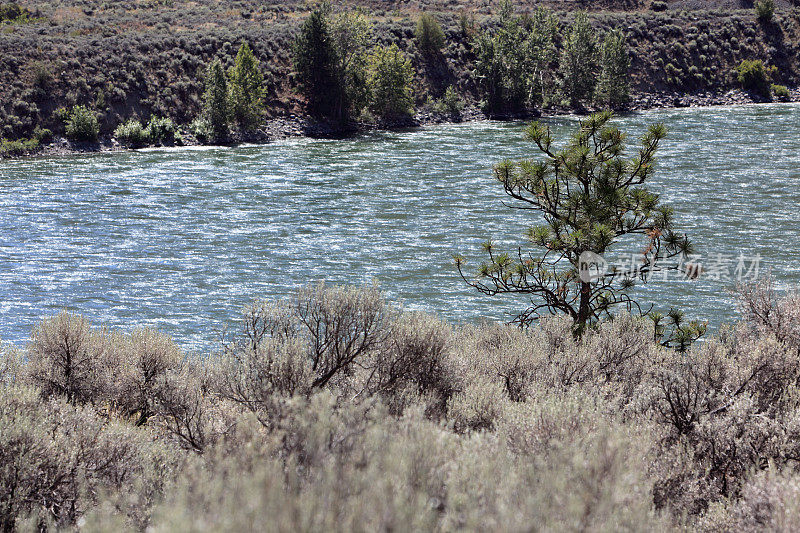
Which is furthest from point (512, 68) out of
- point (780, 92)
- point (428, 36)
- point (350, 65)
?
point (780, 92)

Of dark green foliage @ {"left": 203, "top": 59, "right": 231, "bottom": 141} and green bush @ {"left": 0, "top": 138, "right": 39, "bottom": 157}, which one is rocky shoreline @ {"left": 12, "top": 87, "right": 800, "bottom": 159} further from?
dark green foliage @ {"left": 203, "top": 59, "right": 231, "bottom": 141}

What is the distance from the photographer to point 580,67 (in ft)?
208

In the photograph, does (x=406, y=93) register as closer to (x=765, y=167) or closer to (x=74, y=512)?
(x=765, y=167)

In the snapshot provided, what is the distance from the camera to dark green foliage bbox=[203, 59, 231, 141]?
4641 cm

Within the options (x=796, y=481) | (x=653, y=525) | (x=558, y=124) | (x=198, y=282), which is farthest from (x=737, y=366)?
(x=558, y=124)

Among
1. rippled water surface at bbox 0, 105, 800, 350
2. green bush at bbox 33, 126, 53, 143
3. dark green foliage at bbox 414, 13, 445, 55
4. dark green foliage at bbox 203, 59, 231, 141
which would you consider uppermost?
dark green foliage at bbox 414, 13, 445, 55

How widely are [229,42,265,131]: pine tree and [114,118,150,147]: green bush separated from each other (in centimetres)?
596

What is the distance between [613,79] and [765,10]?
97.3 ft

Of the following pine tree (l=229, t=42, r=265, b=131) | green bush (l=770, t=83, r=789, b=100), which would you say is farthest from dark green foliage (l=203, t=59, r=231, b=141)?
green bush (l=770, t=83, r=789, b=100)

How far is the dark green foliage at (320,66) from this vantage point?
178ft

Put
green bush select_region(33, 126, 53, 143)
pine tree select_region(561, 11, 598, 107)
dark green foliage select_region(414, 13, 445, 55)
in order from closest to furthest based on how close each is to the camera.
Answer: green bush select_region(33, 126, 53, 143) < pine tree select_region(561, 11, 598, 107) < dark green foliage select_region(414, 13, 445, 55)

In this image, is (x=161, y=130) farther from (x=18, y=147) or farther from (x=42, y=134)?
(x=18, y=147)

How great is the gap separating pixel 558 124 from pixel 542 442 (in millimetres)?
52026

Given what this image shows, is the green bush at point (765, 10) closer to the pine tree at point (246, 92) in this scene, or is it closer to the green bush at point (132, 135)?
the pine tree at point (246, 92)
